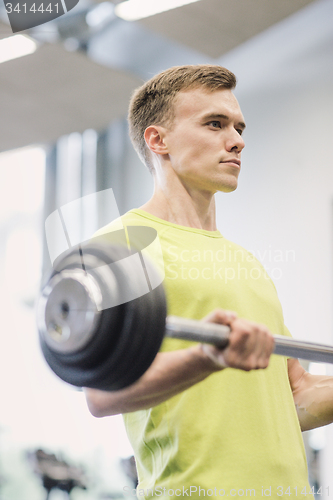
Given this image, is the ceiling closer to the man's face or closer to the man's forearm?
the man's face

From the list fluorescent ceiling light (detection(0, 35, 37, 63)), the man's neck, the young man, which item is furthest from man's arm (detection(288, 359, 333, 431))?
fluorescent ceiling light (detection(0, 35, 37, 63))

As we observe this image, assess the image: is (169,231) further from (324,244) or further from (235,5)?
(235,5)

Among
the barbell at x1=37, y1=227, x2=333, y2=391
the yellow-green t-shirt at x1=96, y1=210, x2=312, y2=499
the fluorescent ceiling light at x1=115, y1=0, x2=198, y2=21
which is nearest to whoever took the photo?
the barbell at x1=37, y1=227, x2=333, y2=391

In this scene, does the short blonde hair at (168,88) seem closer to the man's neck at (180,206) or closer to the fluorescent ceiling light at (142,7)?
the man's neck at (180,206)

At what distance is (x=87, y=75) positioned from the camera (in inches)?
125

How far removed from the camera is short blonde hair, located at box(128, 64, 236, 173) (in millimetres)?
1125

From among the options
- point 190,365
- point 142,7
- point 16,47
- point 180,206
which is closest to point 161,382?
point 190,365

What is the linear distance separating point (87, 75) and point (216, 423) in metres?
2.72

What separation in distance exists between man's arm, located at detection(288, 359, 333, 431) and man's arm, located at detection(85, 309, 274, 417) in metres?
0.43

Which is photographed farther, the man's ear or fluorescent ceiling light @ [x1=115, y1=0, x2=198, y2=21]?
fluorescent ceiling light @ [x1=115, y1=0, x2=198, y2=21]

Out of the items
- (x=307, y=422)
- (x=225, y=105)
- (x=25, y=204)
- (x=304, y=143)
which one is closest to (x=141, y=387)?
(x=307, y=422)

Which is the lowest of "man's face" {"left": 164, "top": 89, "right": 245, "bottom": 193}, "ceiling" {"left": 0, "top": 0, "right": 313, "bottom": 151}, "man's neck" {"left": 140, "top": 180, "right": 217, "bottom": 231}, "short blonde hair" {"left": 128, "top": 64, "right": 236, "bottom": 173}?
"man's neck" {"left": 140, "top": 180, "right": 217, "bottom": 231}

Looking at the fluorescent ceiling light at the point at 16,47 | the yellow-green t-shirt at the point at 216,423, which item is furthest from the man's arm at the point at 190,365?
the fluorescent ceiling light at the point at 16,47

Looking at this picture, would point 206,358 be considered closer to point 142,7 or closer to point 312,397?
point 312,397
